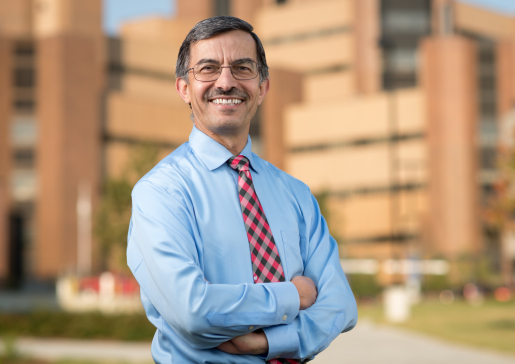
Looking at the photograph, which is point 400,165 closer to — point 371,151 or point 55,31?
point 371,151

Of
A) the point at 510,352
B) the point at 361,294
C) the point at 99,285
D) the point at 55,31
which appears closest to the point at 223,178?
the point at 510,352

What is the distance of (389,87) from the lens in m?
72.9

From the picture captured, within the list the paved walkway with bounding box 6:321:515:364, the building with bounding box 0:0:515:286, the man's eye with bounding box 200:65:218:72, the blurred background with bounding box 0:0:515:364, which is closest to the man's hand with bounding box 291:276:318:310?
the man's eye with bounding box 200:65:218:72

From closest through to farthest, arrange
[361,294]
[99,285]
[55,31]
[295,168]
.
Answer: [99,285] < [361,294] < [55,31] < [295,168]

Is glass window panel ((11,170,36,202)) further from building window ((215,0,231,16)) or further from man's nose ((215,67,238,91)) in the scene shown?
man's nose ((215,67,238,91))

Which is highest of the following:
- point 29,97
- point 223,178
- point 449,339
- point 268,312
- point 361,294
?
point 29,97

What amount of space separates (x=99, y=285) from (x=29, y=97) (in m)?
28.3

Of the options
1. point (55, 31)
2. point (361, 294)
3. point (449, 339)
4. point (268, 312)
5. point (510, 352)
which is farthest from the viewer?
point (55, 31)

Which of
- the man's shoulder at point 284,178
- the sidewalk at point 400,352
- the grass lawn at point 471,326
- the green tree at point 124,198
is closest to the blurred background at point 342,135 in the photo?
the grass lawn at point 471,326

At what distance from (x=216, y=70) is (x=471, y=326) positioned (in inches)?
832

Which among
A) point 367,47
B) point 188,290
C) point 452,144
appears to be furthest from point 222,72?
point 367,47

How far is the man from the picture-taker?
2660mm

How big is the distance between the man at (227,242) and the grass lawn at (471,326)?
13523 millimetres

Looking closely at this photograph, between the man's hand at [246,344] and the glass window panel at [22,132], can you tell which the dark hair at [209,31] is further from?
the glass window panel at [22,132]
